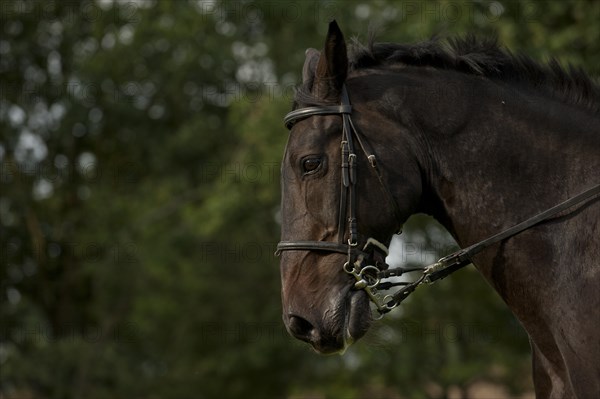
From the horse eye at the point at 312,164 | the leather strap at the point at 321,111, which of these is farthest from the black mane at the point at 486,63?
the horse eye at the point at 312,164

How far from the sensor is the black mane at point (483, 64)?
4.45m

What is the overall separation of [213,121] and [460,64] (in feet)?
71.1

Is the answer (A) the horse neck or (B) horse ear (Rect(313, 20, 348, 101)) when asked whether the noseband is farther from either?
(A) the horse neck

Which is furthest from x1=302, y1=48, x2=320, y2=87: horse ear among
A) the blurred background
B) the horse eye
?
the blurred background

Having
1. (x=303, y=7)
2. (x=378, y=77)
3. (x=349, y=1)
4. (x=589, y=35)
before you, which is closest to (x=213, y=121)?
(x=303, y=7)

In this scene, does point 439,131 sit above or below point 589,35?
above

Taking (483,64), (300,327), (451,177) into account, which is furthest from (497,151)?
(300,327)

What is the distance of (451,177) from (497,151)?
0.25m

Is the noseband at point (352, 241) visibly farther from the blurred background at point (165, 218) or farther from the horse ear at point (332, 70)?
the blurred background at point (165, 218)

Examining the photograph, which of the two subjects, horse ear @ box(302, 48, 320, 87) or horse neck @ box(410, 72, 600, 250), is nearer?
horse neck @ box(410, 72, 600, 250)

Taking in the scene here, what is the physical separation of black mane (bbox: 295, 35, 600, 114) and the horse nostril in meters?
1.07

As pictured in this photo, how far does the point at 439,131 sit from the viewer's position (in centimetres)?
438

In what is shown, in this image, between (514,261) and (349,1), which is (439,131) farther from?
(349,1)

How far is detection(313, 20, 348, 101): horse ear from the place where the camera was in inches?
171
